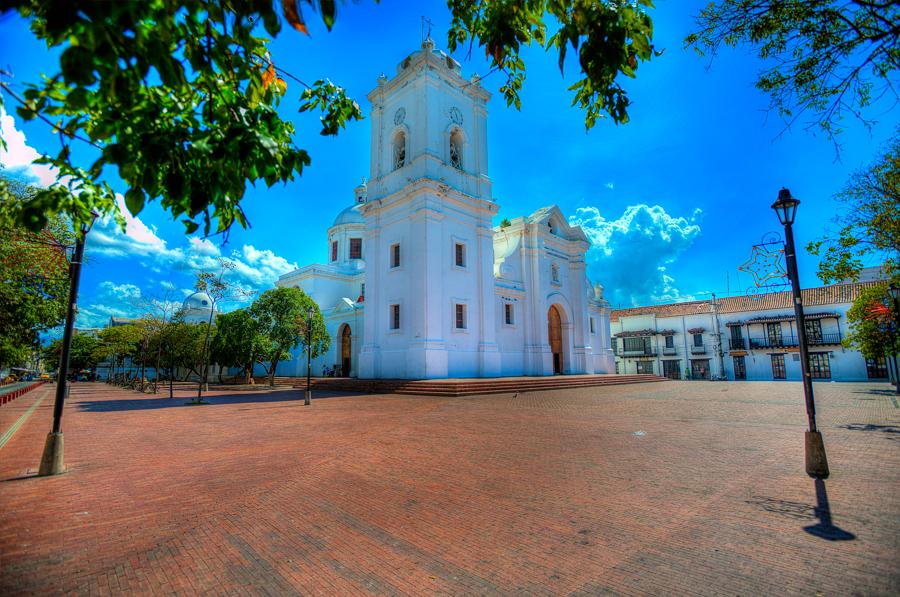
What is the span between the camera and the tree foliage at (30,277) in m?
11.8

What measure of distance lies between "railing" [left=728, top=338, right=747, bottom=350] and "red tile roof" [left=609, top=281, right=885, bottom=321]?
2996mm

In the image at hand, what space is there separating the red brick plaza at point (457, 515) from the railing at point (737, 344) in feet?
135

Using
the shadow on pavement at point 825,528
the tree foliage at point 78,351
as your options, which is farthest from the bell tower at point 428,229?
the tree foliage at point 78,351

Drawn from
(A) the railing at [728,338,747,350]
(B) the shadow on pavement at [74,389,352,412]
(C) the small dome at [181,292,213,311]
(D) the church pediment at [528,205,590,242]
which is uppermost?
(D) the church pediment at [528,205,590,242]

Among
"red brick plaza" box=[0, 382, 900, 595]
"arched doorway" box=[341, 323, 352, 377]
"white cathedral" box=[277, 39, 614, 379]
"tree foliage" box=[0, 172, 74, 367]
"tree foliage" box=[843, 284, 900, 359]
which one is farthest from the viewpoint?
"arched doorway" box=[341, 323, 352, 377]

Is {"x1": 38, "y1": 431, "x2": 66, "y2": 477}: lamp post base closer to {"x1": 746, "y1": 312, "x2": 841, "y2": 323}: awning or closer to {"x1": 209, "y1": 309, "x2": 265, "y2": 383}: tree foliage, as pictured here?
{"x1": 209, "y1": 309, "x2": 265, "y2": 383}: tree foliage

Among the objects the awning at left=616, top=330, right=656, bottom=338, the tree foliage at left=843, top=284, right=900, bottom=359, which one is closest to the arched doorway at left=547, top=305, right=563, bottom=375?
the tree foliage at left=843, top=284, right=900, bottom=359

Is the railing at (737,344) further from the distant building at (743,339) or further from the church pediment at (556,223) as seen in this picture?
the church pediment at (556,223)

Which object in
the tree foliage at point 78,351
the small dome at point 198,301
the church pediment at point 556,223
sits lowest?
the tree foliage at point 78,351

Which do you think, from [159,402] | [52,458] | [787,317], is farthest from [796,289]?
[787,317]

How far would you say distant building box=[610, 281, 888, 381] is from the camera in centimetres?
4041

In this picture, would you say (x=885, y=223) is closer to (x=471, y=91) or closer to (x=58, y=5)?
(x=58, y=5)

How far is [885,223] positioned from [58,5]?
14255 mm

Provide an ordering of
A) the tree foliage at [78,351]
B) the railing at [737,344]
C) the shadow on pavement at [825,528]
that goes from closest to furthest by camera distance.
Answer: the shadow on pavement at [825,528] < the railing at [737,344] < the tree foliage at [78,351]
